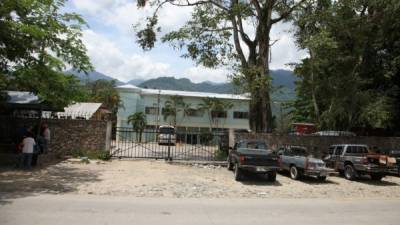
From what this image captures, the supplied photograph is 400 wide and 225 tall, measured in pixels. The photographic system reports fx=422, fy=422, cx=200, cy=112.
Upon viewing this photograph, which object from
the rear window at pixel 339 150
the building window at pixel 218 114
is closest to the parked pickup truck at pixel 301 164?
the rear window at pixel 339 150

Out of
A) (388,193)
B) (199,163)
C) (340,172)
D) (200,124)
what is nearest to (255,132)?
(199,163)

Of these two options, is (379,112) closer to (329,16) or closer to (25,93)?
(329,16)

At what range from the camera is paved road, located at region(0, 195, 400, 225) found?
30.0 feet

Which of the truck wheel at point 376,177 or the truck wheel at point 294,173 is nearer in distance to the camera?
the truck wheel at point 294,173

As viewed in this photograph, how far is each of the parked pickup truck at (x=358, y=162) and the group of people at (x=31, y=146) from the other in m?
14.3

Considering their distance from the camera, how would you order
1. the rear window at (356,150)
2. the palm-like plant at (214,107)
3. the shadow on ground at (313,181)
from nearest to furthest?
the shadow on ground at (313,181) < the rear window at (356,150) < the palm-like plant at (214,107)

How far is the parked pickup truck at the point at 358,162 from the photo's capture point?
19.1m

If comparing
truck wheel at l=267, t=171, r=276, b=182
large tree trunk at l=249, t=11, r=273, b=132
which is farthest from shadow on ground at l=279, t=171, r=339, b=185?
large tree trunk at l=249, t=11, r=273, b=132

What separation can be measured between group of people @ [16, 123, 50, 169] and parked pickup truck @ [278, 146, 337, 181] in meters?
11.4

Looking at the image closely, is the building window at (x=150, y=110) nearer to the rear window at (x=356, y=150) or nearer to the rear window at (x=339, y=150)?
the rear window at (x=339, y=150)

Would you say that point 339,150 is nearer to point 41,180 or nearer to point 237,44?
point 237,44

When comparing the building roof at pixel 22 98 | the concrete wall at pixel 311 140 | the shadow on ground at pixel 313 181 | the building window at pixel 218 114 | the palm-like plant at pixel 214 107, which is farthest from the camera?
the building window at pixel 218 114

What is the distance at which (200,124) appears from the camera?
61938 millimetres

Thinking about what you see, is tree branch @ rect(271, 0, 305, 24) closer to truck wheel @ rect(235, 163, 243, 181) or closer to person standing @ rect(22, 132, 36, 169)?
truck wheel @ rect(235, 163, 243, 181)
